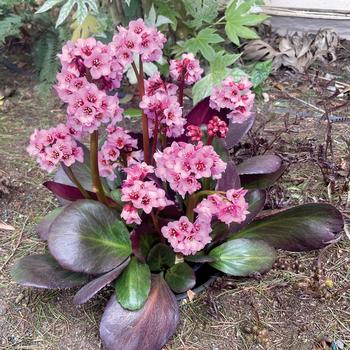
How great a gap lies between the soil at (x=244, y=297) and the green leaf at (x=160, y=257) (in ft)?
0.47

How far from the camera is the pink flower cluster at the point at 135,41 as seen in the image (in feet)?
4.68

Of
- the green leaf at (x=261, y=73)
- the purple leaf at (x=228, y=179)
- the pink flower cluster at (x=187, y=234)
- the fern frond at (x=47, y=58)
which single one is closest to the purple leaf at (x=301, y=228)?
the purple leaf at (x=228, y=179)

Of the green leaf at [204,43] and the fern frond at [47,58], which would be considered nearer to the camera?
the green leaf at [204,43]

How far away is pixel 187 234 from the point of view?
1498mm

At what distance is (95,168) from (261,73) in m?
1.64

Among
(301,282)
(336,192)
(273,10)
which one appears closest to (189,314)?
(301,282)

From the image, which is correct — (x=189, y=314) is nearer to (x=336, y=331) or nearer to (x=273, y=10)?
(x=336, y=331)

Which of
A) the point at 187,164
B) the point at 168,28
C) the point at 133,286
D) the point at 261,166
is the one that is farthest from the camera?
the point at 168,28

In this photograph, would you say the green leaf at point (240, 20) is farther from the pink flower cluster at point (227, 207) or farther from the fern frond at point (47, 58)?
the pink flower cluster at point (227, 207)

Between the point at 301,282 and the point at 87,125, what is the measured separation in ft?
2.88

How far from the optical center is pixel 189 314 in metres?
1.69

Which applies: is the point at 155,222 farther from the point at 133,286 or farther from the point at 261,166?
the point at 261,166

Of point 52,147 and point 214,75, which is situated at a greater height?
point 52,147

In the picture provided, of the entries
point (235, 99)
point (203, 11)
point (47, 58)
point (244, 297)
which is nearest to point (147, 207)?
point (235, 99)
